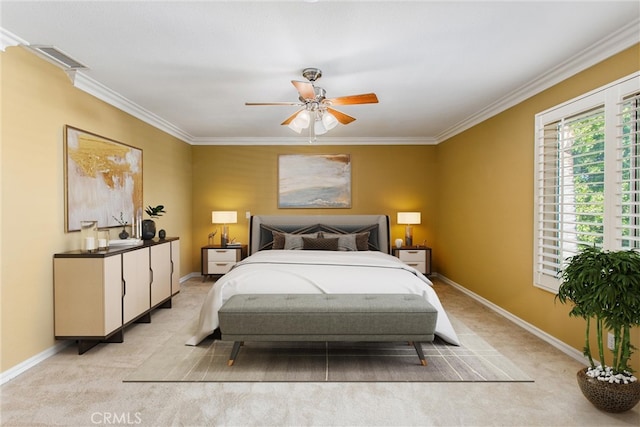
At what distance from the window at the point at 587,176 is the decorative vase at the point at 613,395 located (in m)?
0.93

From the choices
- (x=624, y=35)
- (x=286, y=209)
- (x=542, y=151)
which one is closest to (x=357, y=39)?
(x=624, y=35)

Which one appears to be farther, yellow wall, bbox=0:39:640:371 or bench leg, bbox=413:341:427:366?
bench leg, bbox=413:341:427:366

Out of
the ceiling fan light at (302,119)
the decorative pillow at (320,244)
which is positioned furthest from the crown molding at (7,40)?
the decorative pillow at (320,244)

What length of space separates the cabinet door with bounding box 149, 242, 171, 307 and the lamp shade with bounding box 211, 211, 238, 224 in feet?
5.66

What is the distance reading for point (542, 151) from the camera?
11.5 ft

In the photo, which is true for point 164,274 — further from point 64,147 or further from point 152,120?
point 152,120

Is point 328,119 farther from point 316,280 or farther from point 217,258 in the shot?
point 217,258

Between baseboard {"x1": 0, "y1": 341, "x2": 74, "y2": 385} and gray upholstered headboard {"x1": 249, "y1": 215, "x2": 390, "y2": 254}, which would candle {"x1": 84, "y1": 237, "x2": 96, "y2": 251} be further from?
gray upholstered headboard {"x1": 249, "y1": 215, "x2": 390, "y2": 254}

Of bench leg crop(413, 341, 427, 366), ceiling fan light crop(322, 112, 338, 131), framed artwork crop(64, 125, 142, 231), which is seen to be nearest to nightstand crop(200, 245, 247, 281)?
framed artwork crop(64, 125, 142, 231)

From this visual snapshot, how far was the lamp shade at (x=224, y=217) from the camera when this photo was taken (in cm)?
623

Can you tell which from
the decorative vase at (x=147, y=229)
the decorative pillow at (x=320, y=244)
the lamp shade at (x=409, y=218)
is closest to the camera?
the decorative vase at (x=147, y=229)

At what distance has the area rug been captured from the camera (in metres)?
2.68

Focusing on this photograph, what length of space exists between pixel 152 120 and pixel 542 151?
4.75 metres

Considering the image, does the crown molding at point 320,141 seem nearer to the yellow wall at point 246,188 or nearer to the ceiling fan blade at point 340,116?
the yellow wall at point 246,188
